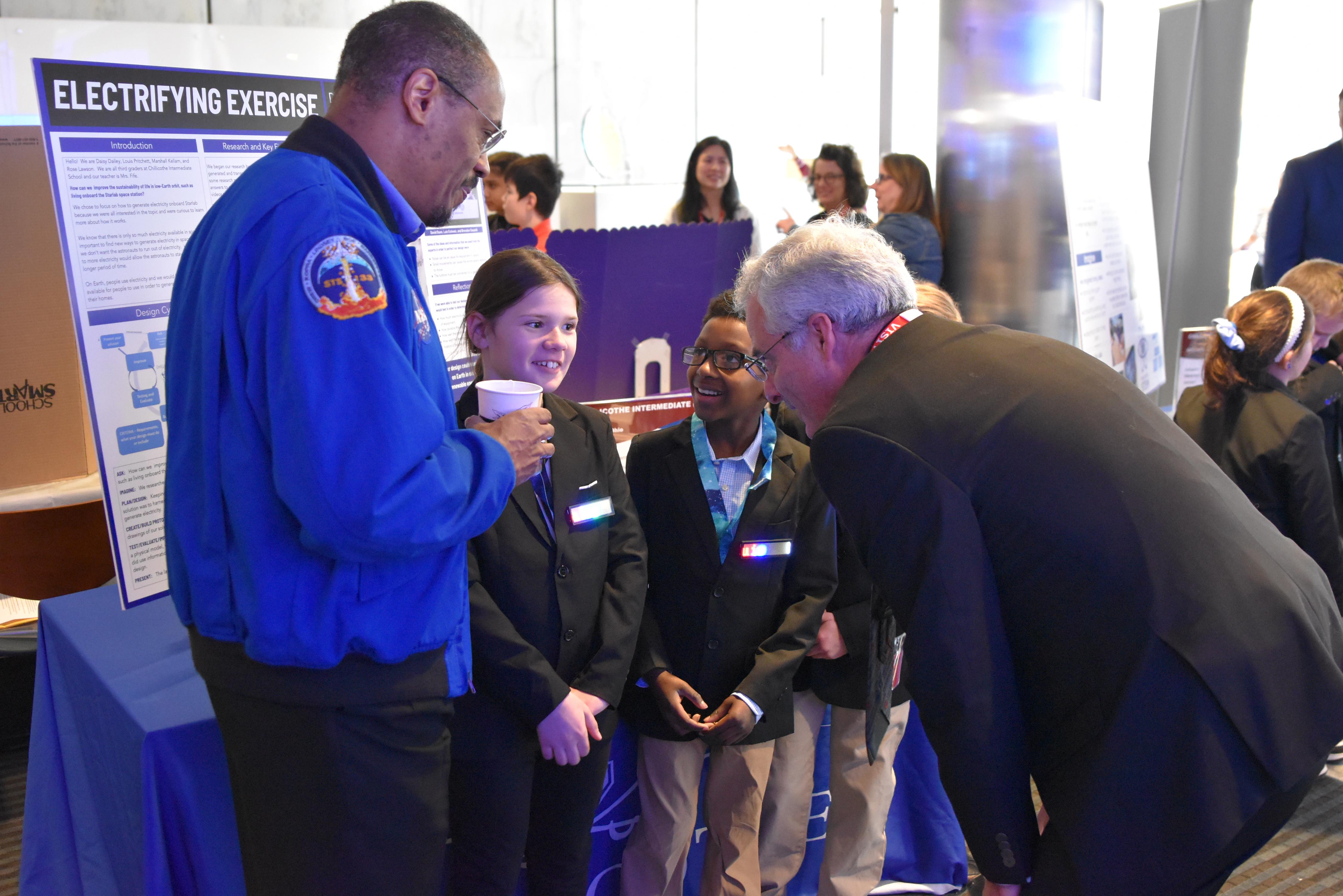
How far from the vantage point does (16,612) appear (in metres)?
3.07

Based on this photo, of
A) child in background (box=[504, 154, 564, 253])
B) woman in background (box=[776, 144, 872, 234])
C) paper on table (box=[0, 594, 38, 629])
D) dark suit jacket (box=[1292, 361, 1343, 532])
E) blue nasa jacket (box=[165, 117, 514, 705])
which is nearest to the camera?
blue nasa jacket (box=[165, 117, 514, 705])

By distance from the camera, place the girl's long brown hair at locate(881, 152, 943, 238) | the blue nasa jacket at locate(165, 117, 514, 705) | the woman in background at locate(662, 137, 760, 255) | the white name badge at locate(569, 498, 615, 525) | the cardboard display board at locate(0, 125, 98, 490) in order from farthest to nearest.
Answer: the woman in background at locate(662, 137, 760, 255) < the girl's long brown hair at locate(881, 152, 943, 238) < the cardboard display board at locate(0, 125, 98, 490) < the white name badge at locate(569, 498, 615, 525) < the blue nasa jacket at locate(165, 117, 514, 705)

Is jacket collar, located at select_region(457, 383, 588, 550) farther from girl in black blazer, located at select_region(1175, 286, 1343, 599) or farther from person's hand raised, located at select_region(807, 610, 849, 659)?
girl in black blazer, located at select_region(1175, 286, 1343, 599)

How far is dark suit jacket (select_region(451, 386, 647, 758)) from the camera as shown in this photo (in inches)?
63.6

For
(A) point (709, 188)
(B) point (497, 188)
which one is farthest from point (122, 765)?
(A) point (709, 188)

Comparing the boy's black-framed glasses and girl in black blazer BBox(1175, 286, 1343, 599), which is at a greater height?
the boy's black-framed glasses

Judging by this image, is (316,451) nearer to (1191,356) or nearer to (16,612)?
(16,612)

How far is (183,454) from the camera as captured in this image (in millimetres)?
1177

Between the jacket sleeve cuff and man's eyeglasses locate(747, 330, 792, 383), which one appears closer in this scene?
man's eyeglasses locate(747, 330, 792, 383)

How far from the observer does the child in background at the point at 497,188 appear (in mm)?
4457

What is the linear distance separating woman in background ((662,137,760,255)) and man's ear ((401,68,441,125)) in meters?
3.88

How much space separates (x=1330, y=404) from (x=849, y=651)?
2178mm

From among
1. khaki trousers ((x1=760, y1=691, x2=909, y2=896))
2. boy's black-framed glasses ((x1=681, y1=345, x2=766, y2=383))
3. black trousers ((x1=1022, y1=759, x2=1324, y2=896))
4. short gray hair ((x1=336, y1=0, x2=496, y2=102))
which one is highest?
short gray hair ((x1=336, y1=0, x2=496, y2=102))

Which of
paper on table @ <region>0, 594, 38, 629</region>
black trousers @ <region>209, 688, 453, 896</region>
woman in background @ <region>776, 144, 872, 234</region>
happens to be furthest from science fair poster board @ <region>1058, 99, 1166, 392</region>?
paper on table @ <region>0, 594, 38, 629</region>
